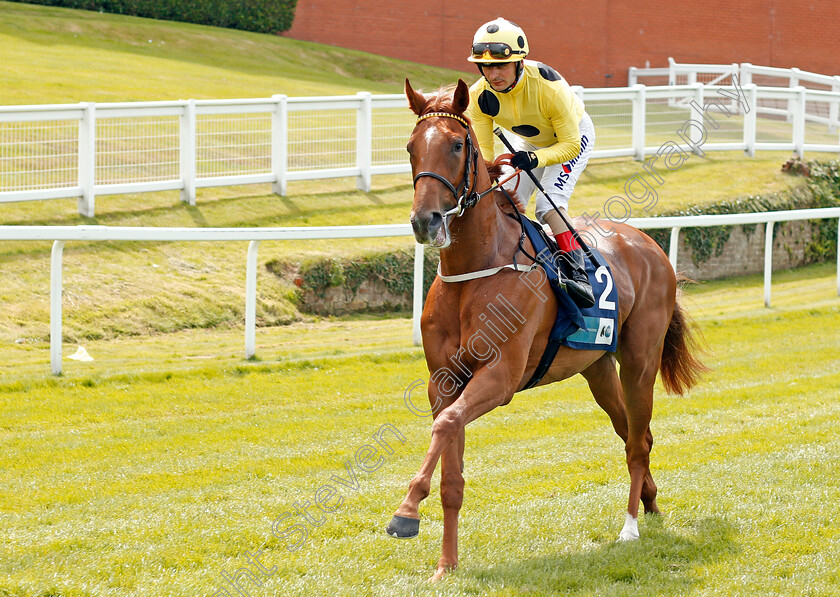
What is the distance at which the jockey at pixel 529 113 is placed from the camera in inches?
176

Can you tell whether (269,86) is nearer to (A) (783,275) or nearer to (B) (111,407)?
(A) (783,275)

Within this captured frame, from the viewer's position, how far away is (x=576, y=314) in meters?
4.69

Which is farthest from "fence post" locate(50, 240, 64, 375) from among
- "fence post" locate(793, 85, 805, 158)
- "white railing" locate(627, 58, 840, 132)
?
"white railing" locate(627, 58, 840, 132)

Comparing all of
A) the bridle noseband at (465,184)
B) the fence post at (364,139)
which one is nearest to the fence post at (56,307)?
the bridle noseband at (465,184)

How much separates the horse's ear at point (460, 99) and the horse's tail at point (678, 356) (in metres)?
2.23

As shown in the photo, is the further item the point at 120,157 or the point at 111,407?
the point at 120,157

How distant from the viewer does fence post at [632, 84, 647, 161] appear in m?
15.5

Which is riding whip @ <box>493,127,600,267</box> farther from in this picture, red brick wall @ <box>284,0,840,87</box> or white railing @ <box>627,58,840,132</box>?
red brick wall @ <box>284,0,840,87</box>

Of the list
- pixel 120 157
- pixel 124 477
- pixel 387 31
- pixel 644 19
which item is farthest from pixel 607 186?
pixel 644 19

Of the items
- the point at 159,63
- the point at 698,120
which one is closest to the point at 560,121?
the point at 698,120

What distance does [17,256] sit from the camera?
923cm

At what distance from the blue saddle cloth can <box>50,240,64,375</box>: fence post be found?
3943mm

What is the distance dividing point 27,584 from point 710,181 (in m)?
13.3

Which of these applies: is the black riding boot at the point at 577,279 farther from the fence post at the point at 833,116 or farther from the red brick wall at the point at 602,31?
the red brick wall at the point at 602,31
